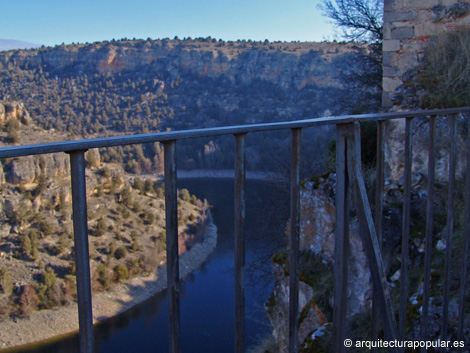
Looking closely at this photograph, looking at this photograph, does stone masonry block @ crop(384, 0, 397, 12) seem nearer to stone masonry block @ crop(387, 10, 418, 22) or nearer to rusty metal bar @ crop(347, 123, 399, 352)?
stone masonry block @ crop(387, 10, 418, 22)

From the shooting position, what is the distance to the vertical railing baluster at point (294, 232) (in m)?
0.98

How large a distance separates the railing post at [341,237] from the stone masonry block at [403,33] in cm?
530

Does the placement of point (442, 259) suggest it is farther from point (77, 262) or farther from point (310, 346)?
point (77, 262)

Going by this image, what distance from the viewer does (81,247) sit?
→ 639mm

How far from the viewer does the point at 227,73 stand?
141ft

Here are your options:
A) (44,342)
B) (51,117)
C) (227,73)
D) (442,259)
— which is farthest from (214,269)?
(227,73)

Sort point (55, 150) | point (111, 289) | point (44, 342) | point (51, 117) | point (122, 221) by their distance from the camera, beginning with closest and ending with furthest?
1. point (55, 150)
2. point (44, 342)
3. point (111, 289)
4. point (122, 221)
5. point (51, 117)

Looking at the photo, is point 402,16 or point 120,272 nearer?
point 402,16

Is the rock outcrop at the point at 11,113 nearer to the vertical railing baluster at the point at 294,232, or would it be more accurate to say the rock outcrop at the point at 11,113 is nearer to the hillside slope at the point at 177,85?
the hillside slope at the point at 177,85

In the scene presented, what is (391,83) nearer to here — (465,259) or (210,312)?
(465,259)

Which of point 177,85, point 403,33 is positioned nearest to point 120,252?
point 403,33

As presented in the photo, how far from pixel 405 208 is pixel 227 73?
141ft

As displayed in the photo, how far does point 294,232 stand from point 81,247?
0.53m

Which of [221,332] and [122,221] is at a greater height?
[122,221]
